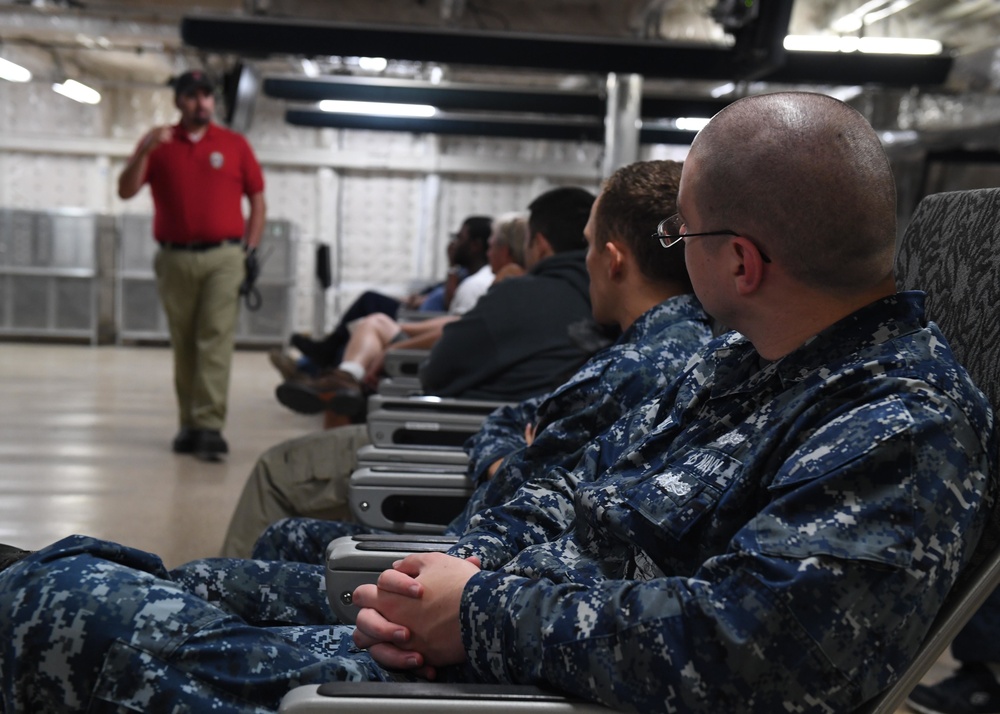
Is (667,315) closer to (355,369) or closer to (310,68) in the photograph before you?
(355,369)

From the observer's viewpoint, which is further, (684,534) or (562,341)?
(562,341)

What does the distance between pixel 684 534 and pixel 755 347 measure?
0.24 meters

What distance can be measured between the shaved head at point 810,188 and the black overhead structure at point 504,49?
211 inches

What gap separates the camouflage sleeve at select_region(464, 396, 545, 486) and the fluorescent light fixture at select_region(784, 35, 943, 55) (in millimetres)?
4985

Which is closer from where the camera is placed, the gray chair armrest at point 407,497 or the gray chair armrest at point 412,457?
the gray chair armrest at point 407,497

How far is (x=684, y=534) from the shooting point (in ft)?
3.25

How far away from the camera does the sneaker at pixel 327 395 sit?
4512 millimetres

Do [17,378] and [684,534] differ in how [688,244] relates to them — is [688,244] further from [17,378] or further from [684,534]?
[17,378]

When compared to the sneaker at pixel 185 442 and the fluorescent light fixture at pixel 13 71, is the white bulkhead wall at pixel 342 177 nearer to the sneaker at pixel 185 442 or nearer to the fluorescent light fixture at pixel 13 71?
the fluorescent light fixture at pixel 13 71

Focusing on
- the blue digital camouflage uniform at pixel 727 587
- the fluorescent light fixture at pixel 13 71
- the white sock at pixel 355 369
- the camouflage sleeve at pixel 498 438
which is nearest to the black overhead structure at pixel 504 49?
the white sock at pixel 355 369

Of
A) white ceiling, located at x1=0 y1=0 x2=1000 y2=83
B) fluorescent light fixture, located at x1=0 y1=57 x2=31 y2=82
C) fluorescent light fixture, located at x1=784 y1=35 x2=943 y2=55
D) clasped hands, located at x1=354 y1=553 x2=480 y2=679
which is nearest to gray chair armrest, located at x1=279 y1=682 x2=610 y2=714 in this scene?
Answer: clasped hands, located at x1=354 y1=553 x2=480 y2=679

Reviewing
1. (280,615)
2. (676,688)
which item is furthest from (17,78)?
(676,688)

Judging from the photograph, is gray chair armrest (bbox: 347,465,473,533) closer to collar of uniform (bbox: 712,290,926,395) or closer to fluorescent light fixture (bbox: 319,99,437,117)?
collar of uniform (bbox: 712,290,926,395)

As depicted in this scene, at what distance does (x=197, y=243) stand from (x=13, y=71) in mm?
7503
